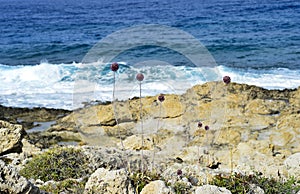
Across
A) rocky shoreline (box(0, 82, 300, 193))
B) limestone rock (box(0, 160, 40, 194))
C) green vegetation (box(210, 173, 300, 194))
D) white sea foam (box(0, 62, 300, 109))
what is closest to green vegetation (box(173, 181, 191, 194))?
green vegetation (box(210, 173, 300, 194))

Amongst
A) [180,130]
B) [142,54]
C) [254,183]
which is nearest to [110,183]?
[254,183]

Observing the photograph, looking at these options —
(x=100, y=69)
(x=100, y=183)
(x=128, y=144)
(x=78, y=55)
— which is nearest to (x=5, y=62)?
(x=78, y=55)

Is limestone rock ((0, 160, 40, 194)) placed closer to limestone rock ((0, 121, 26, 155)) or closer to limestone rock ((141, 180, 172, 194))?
limestone rock ((141, 180, 172, 194))

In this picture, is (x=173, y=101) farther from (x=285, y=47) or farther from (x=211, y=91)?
(x=285, y=47)

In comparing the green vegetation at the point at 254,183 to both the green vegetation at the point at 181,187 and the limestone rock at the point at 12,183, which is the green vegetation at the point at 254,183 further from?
the limestone rock at the point at 12,183

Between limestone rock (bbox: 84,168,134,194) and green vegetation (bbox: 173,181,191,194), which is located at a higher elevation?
limestone rock (bbox: 84,168,134,194)

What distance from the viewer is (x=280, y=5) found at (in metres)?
45.0

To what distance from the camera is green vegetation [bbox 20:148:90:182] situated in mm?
5695

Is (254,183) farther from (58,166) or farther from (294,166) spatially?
(58,166)

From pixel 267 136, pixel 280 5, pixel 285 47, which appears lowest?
pixel 267 136

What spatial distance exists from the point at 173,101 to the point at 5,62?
1702 centimetres

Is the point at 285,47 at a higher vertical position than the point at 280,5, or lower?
lower

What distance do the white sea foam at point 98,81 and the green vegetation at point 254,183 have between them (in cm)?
921

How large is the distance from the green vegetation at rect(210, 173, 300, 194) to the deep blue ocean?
943cm
